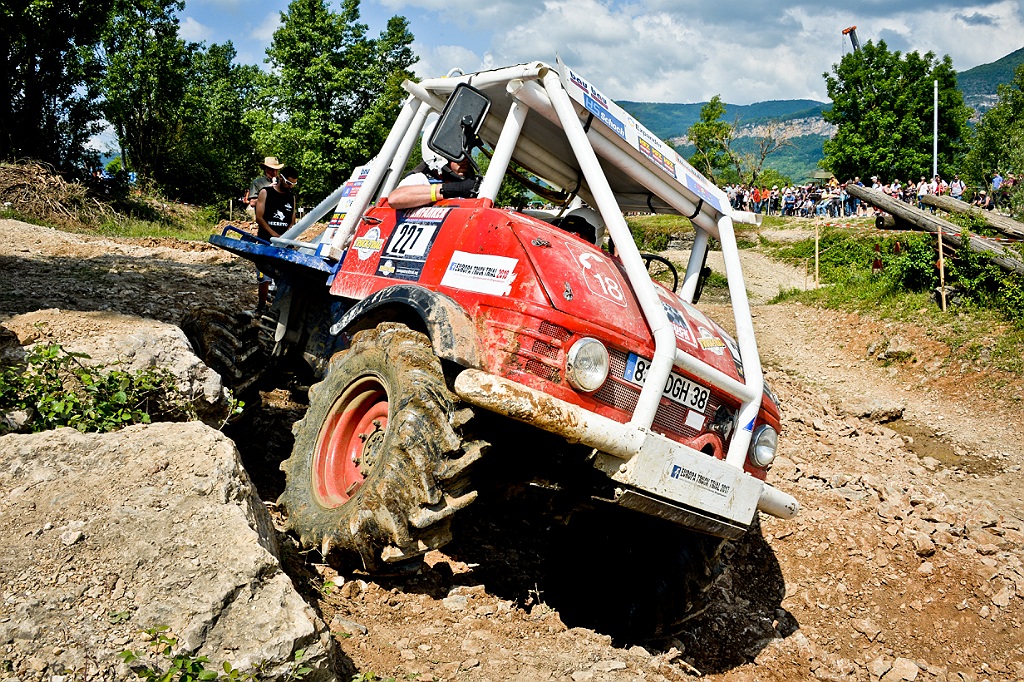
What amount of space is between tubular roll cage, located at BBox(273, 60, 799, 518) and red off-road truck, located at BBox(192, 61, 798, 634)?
0.04 feet

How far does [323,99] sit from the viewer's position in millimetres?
32156

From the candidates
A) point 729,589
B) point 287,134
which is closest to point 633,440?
point 729,589

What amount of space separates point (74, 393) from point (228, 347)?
6.17 ft

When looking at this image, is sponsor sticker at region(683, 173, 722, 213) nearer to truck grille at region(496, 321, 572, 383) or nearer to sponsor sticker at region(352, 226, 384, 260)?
truck grille at region(496, 321, 572, 383)

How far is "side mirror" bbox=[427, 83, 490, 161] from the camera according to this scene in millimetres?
4500

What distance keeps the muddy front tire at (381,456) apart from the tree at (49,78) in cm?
1775

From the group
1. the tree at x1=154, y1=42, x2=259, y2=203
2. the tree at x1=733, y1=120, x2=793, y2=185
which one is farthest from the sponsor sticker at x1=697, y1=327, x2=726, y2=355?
the tree at x1=733, y1=120, x2=793, y2=185

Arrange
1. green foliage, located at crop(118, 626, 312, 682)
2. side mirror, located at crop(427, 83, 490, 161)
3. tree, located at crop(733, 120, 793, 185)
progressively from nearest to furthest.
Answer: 1. green foliage, located at crop(118, 626, 312, 682)
2. side mirror, located at crop(427, 83, 490, 161)
3. tree, located at crop(733, 120, 793, 185)

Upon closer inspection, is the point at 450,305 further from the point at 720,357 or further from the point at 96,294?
the point at 96,294

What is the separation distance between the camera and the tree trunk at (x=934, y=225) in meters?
13.1

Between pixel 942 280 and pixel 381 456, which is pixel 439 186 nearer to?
pixel 381 456

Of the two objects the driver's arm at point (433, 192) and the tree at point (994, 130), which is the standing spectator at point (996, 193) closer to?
the tree at point (994, 130)

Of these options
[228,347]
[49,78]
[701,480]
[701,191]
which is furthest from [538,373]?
[49,78]

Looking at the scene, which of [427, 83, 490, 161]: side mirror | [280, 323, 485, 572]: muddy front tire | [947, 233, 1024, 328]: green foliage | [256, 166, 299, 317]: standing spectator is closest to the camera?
[280, 323, 485, 572]: muddy front tire
